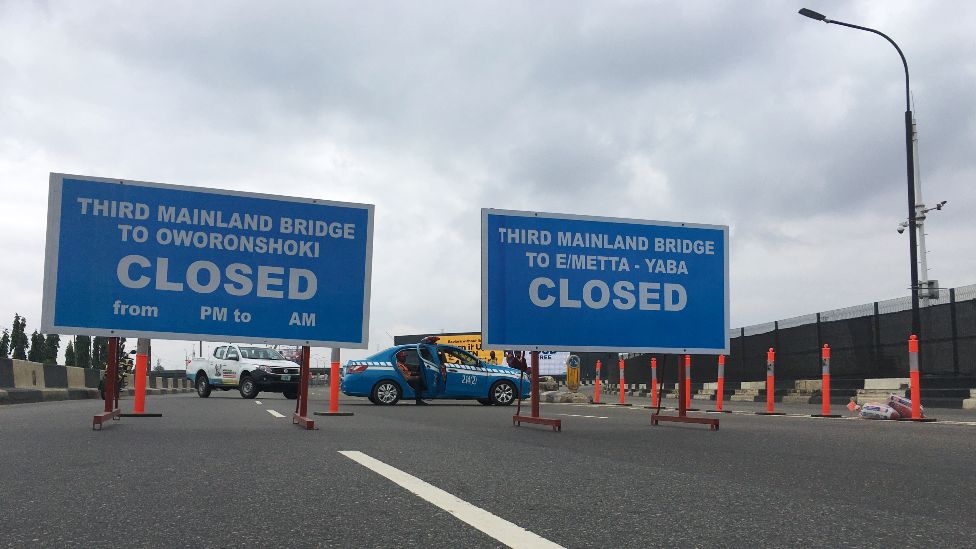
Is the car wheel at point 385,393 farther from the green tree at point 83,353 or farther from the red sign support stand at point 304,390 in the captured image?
the green tree at point 83,353

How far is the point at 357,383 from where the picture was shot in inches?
739

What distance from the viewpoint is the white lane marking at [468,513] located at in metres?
2.99

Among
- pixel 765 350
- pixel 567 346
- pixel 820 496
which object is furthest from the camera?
pixel 765 350

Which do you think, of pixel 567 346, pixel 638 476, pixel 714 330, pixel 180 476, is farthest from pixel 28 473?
pixel 714 330

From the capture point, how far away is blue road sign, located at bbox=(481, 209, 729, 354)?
34.2 feet

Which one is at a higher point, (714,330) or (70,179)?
(70,179)

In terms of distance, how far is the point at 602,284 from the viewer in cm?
1073

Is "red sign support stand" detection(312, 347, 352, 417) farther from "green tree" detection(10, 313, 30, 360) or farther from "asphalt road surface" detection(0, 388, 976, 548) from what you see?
"green tree" detection(10, 313, 30, 360)

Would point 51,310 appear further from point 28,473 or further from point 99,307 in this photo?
point 28,473

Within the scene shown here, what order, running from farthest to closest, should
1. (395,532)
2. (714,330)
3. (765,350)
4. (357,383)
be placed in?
(765,350) → (357,383) → (714,330) → (395,532)

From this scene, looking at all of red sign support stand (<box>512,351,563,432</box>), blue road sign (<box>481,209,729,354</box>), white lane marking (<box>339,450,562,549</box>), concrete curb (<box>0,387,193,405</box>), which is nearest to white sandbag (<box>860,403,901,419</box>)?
blue road sign (<box>481,209,729,354</box>)

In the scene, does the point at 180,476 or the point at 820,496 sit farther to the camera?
the point at 180,476

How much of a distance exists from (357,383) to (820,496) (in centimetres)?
1525

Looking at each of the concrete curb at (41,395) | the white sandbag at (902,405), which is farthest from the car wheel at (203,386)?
the white sandbag at (902,405)
